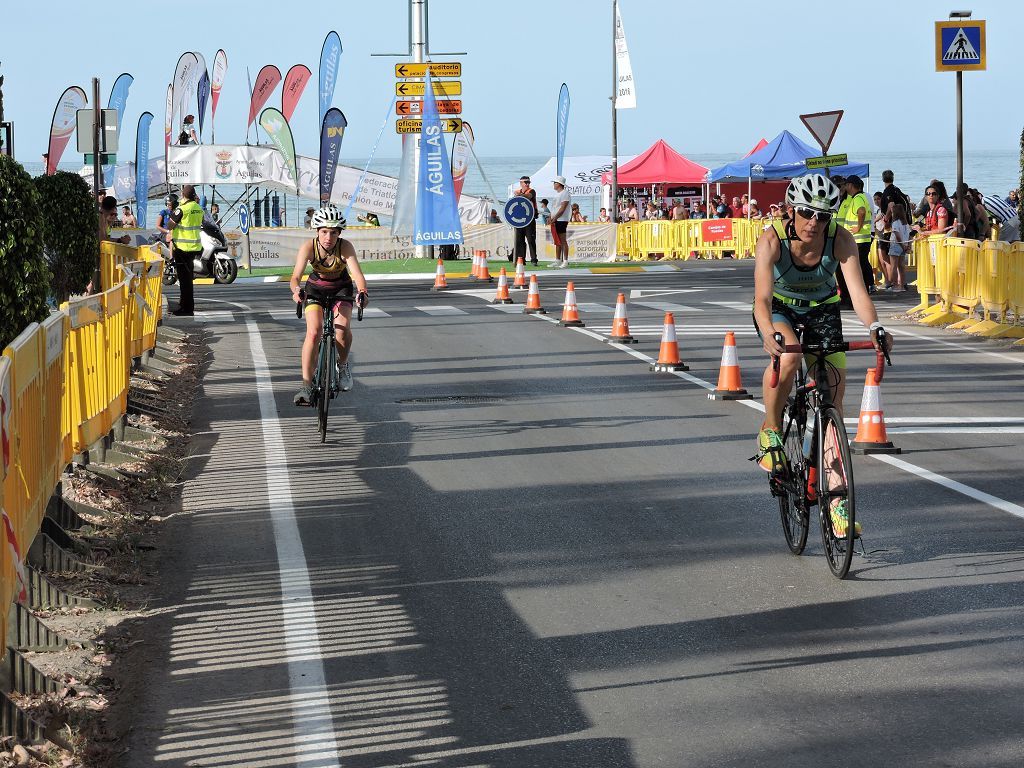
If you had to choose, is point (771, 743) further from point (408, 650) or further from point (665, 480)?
point (665, 480)

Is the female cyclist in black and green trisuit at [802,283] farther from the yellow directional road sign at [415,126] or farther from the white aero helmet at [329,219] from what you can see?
the yellow directional road sign at [415,126]

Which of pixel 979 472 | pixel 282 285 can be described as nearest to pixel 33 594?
pixel 979 472

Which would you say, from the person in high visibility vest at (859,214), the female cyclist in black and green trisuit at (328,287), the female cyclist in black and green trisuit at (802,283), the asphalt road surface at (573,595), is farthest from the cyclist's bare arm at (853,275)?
the person in high visibility vest at (859,214)

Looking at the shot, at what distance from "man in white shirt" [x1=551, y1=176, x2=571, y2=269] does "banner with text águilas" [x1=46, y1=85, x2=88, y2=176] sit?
1395 cm

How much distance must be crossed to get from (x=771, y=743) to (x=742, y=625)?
5.10ft

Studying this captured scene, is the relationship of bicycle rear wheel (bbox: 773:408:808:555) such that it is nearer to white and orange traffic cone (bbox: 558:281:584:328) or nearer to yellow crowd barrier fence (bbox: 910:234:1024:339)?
yellow crowd barrier fence (bbox: 910:234:1024:339)

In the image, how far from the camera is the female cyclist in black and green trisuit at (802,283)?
793 centimetres

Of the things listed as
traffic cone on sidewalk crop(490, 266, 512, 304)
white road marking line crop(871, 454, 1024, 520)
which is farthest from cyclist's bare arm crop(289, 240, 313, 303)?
traffic cone on sidewalk crop(490, 266, 512, 304)

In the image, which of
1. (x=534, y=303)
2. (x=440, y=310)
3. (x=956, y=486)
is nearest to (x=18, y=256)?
(x=956, y=486)

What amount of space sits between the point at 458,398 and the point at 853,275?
7162 millimetres

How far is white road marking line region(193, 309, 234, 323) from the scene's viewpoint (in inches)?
948

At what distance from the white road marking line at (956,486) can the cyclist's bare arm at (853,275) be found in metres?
1.85

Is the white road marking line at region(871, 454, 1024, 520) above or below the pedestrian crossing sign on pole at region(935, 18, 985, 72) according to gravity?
below

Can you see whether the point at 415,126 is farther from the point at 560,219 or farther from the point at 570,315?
the point at 570,315
